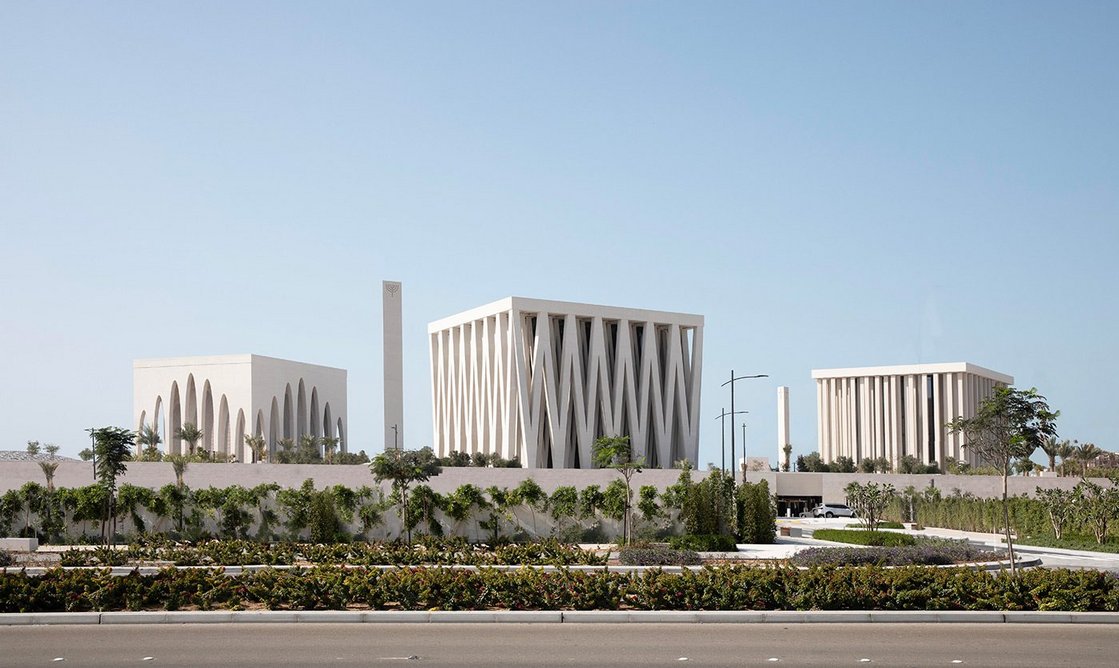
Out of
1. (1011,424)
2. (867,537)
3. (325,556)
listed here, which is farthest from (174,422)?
(1011,424)

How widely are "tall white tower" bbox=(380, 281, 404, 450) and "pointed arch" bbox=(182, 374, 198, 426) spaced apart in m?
21.3

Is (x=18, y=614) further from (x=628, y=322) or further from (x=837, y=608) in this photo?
(x=628, y=322)

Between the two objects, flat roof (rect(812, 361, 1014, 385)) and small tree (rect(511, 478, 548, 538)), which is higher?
flat roof (rect(812, 361, 1014, 385))

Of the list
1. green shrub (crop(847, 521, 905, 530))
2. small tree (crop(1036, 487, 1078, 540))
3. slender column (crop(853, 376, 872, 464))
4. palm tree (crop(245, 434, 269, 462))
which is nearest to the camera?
small tree (crop(1036, 487, 1078, 540))

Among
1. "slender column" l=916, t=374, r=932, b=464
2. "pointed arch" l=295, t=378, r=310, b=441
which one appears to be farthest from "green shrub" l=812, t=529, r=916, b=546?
"slender column" l=916, t=374, r=932, b=464

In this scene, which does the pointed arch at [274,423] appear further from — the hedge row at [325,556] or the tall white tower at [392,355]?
the hedge row at [325,556]

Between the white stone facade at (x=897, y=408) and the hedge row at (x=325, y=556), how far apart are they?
247ft

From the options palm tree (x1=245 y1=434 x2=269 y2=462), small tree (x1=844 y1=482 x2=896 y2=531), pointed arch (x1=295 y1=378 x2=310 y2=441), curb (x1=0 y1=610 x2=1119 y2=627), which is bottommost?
small tree (x1=844 y1=482 x2=896 y2=531)

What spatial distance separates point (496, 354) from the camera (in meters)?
71.6

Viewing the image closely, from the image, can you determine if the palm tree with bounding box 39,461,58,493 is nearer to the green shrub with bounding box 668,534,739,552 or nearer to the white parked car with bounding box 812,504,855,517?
the green shrub with bounding box 668,534,739,552

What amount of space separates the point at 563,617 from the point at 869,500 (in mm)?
35106

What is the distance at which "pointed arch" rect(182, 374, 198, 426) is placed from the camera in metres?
82.4

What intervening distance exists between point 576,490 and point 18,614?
23455 millimetres

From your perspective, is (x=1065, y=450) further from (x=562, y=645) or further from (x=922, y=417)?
(x=562, y=645)
